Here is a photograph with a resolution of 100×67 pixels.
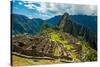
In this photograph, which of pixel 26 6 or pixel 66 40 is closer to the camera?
pixel 26 6

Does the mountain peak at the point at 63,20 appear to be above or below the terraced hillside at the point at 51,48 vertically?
above

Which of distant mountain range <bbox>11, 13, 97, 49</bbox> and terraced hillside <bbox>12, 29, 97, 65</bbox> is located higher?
distant mountain range <bbox>11, 13, 97, 49</bbox>

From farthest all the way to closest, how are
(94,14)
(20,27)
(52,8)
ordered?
(94,14) → (52,8) → (20,27)

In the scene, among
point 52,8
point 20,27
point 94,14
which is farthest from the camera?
point 94,14

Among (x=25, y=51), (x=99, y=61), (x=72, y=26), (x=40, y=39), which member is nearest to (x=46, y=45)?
(x=40, y=39)

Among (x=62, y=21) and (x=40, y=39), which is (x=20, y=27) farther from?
(x=62, y=21)

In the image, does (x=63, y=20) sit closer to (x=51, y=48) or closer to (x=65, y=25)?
(x=65, y=25)

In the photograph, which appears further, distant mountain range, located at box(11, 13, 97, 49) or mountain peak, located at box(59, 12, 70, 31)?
mountain peak, located at box(59, 12, 70, 31)

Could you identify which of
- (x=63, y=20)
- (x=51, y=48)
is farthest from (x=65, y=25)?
(x=51, y=48)

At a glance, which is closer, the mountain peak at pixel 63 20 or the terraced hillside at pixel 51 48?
the terraced hillside at pixel 51 48
